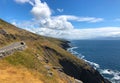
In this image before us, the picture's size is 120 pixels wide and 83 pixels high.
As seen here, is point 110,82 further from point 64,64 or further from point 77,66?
point 64,64

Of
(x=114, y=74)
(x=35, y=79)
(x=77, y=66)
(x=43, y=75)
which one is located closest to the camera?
(x=35, y=79)

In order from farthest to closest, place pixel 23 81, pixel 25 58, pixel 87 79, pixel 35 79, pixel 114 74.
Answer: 1. pixel 114 74
2. pixel 87 79
3. pixel 25 58
4. pixel 35 79
5. pixel 23 81

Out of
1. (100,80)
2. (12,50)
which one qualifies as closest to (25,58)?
(12,50)

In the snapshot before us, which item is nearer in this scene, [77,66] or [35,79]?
[35,79]

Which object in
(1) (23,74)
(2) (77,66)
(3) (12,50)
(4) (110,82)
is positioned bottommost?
(4) (110,82)

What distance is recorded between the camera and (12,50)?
7944cm

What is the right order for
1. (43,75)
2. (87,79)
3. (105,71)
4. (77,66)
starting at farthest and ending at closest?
(105,71) → (77,66) → (87,79) → (43,75)

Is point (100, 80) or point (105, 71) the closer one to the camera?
point (100, 80)

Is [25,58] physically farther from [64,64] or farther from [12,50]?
[64,64]

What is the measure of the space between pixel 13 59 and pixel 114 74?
126 m

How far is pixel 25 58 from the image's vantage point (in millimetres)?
81250

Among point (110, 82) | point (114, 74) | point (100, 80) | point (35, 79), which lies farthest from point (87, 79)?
point (35, 79)

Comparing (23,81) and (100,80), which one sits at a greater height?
(23,81)

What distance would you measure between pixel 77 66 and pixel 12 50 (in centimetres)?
8887
